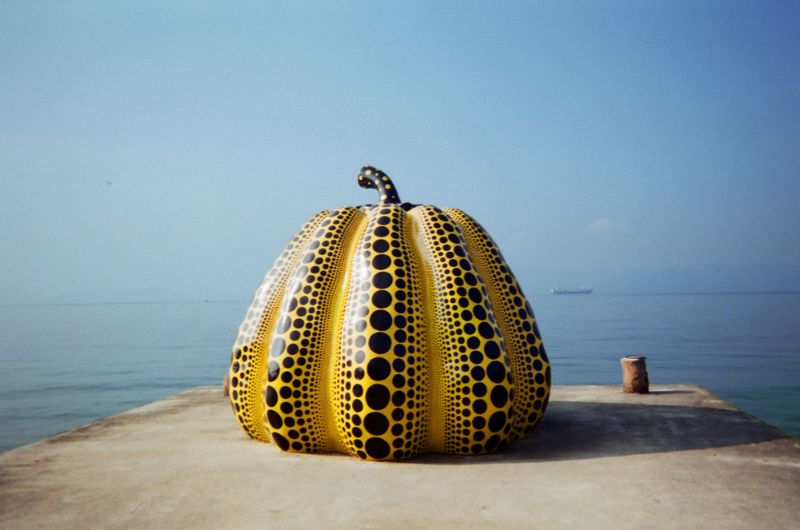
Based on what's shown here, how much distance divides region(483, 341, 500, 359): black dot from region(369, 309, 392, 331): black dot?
926mm

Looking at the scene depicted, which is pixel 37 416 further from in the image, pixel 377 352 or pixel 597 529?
pixel 597 529

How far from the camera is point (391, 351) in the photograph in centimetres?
632

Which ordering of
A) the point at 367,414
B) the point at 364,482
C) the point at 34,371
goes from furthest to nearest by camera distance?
1. the point at 34,371
2. the point at 367,414
3. the point at 364,482

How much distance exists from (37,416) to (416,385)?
13743 mm

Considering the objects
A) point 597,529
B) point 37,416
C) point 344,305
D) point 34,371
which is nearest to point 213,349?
point 34,371

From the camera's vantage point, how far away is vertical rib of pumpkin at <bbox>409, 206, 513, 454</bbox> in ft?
21.2

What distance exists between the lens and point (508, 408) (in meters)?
6.60

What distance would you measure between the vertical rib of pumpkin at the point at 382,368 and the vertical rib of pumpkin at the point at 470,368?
0.79ft

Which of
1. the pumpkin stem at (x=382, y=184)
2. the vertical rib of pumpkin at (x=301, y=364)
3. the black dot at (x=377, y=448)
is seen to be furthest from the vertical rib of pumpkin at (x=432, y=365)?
the pumpkin stem at (x=382, y=184)

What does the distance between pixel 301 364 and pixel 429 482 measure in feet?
5.62

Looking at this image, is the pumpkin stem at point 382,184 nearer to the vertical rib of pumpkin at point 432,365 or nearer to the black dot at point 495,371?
the vertical rib of pumpkin at point 432,365

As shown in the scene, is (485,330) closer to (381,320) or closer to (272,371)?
(381,320)

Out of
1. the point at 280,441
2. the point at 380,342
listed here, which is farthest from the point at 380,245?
the point at 280,441

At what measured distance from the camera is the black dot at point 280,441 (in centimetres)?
679
